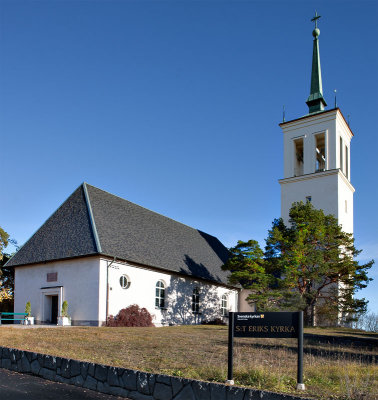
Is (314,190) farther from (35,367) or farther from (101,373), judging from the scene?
(101,373)

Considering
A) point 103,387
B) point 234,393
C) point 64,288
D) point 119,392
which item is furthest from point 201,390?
point 64,288

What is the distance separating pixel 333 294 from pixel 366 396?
87.3 feet

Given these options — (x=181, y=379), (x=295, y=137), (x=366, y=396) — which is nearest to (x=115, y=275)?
(x=181, y=379)

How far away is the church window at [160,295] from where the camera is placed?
30.3 m

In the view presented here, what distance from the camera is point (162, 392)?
8.03 m

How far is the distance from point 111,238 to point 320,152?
1000 inches

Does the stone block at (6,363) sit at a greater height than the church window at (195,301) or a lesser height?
greater

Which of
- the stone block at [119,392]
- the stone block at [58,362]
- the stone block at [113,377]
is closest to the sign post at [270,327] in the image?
the stone block at [119,392]

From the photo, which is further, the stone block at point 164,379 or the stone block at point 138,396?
the stone block at point 138,396

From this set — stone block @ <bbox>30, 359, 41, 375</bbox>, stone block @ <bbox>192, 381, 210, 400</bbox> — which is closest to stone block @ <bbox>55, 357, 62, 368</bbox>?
stone block @ <bbox>30, 359, 41, 375</bbox>

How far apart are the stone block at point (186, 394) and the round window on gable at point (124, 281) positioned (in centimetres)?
1998

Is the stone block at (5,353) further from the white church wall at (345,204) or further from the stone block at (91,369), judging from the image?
the white church wall at (345,204)

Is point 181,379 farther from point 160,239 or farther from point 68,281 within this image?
point 160,239

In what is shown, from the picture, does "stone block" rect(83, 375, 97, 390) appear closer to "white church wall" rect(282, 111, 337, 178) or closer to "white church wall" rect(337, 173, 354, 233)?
"white church wall" rect(337, 173, 354, 233)
